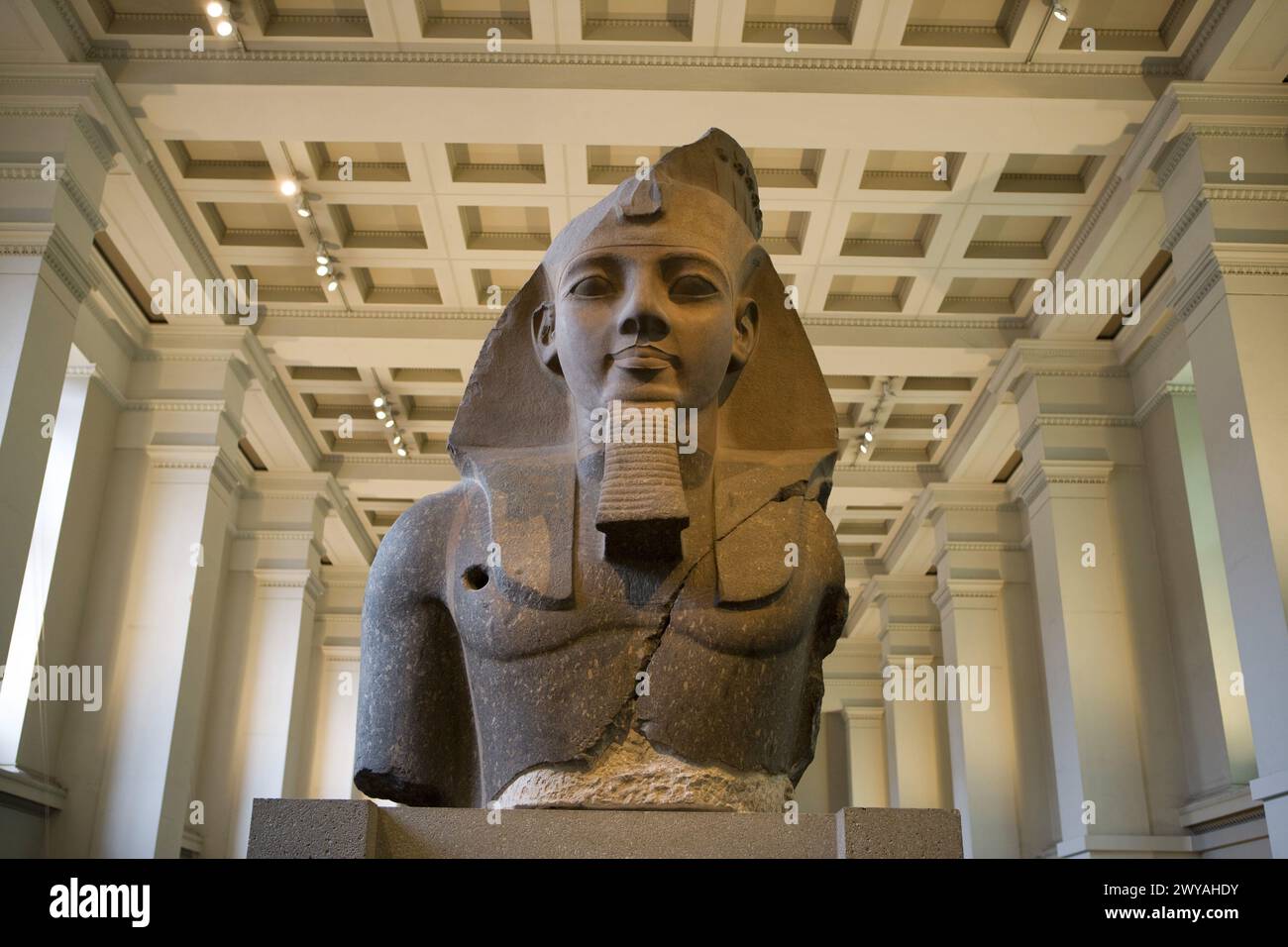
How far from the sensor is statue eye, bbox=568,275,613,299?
305 centimetres

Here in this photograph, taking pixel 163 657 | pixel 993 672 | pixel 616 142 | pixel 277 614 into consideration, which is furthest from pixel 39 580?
pixel 993 672

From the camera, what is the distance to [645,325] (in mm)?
2963

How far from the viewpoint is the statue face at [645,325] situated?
296cm

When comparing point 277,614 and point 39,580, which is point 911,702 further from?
point 39,580

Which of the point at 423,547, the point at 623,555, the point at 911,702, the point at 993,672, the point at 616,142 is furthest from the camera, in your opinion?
the point at 911,702

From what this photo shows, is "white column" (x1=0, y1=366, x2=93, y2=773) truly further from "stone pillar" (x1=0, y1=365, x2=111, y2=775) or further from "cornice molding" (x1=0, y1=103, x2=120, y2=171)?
"cornice molding" (x1=0, y1=103, x2=120, y2=171)

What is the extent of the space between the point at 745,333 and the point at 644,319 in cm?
50

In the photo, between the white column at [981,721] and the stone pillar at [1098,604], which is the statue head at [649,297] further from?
the white column at [981,721]

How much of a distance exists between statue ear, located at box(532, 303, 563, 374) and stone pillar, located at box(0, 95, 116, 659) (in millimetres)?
5274

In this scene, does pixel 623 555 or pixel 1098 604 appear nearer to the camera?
pixel 623 555

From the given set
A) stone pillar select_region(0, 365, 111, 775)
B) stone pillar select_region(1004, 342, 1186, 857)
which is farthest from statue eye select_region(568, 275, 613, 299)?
stone pillar select_region(1004, 342, 1186, 857)
